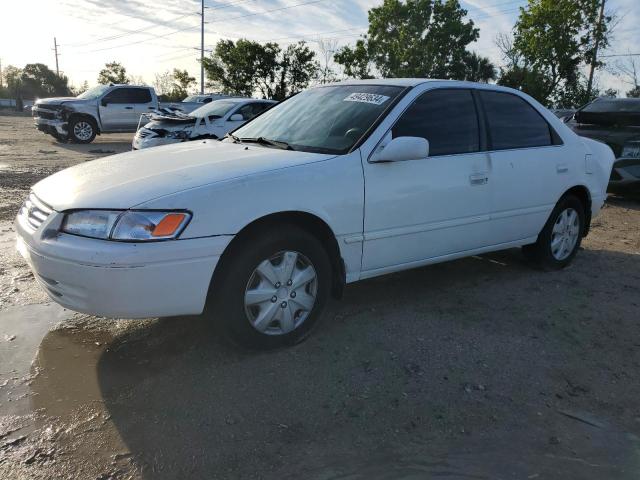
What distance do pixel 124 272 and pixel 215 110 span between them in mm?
9998

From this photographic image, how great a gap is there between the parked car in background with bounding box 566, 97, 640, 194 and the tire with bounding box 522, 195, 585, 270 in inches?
141

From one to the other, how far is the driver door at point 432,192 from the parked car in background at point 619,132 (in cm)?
496

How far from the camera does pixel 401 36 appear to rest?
36969 millimetres

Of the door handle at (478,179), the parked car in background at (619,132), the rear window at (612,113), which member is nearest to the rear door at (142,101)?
the rear window at (612,113)

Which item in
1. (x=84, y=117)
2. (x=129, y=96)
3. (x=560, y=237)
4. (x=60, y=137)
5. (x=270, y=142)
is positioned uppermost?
(x=270, y=142)

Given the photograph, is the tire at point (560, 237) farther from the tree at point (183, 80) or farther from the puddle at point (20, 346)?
the tree at point (183, 80)

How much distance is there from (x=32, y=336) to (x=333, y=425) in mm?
2096

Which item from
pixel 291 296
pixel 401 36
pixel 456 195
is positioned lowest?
pixel 291 296

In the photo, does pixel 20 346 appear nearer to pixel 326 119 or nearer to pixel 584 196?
pixel 326 119

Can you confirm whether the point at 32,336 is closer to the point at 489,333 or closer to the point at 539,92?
the point at 489,333

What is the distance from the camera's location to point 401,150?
3.54m

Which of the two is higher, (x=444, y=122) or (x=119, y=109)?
(x=444, y=122)

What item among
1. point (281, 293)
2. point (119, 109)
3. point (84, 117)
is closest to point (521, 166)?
point (281, 293)

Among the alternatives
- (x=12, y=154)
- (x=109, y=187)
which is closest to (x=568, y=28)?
(x=12, y=154)
